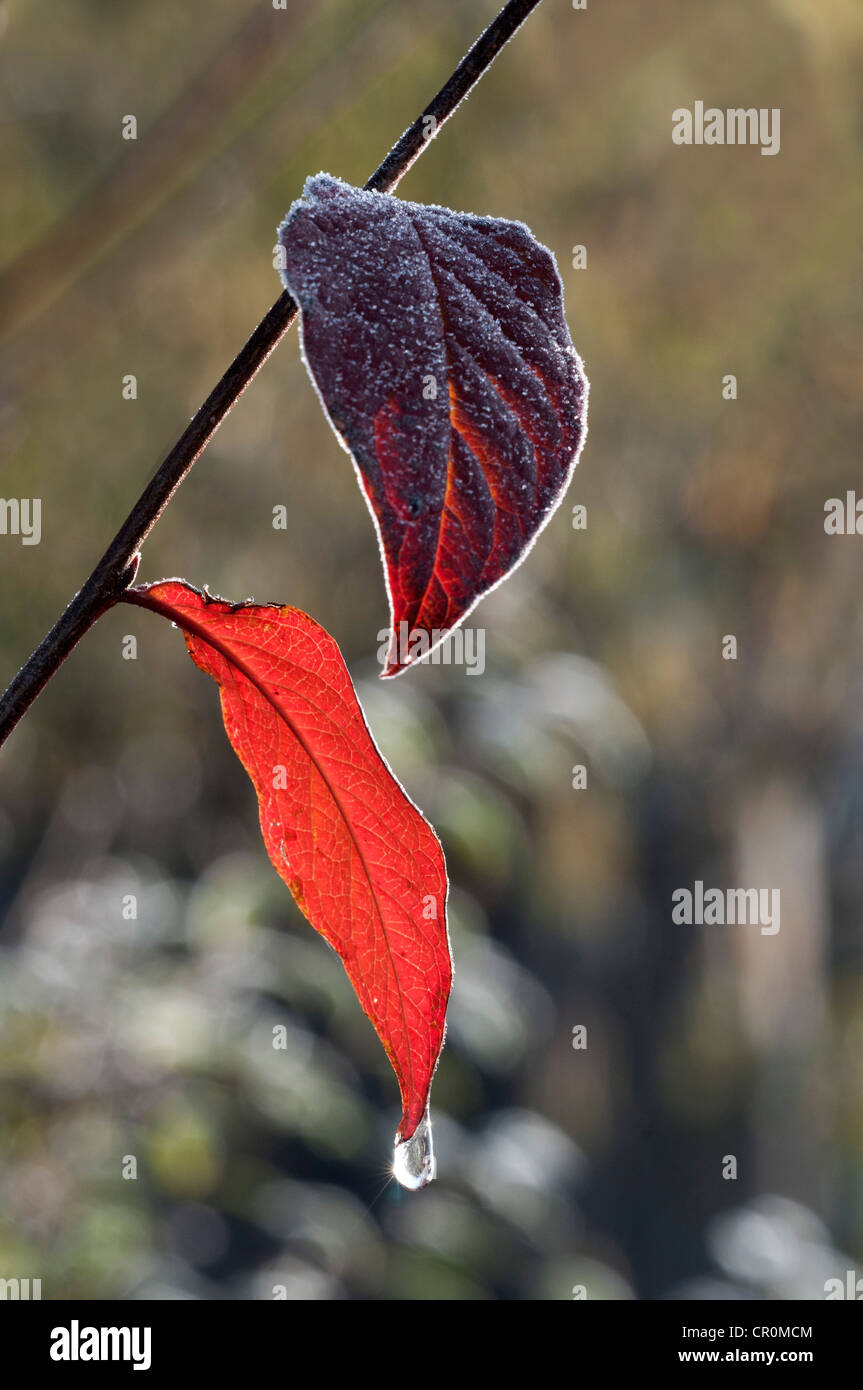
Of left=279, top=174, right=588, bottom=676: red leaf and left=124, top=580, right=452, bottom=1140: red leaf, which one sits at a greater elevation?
left=279, top=174, right=588, bottom=676: red leaf

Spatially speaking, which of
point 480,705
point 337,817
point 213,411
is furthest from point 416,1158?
point 480,705

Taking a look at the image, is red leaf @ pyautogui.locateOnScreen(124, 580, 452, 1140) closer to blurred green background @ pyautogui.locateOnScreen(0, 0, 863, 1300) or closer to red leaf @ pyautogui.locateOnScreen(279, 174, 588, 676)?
red leaf @ pyautogui.locateOnScreen(279, 174, 588, 676)

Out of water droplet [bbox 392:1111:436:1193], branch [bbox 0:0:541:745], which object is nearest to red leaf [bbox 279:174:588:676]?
branch [bbox 0:0:541:745]

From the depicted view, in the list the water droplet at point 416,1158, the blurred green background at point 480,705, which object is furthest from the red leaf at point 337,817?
the blurred green background at point 480,705

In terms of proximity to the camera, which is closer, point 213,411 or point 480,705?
point 213,411

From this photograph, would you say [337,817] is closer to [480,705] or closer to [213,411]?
[213,411]

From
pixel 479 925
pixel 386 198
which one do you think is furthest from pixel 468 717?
pixel 386 198
